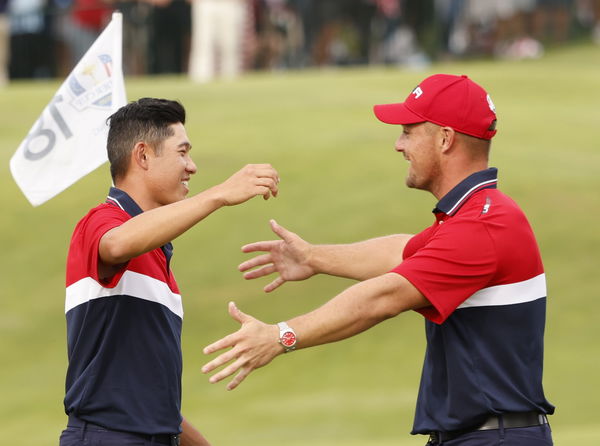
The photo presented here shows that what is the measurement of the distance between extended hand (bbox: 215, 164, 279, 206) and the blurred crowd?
21.1m

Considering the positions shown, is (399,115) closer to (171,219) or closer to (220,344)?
(171,219)

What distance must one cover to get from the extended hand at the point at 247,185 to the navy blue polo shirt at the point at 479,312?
72 centimetres

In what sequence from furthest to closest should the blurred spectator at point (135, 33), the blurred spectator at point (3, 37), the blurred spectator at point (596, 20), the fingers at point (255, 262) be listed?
the blurred spectator at point (596, 20) < the blurred spectator at point (135, 33) < the blurred spectator at point (3, 37) < the fingers at point (255, 262)

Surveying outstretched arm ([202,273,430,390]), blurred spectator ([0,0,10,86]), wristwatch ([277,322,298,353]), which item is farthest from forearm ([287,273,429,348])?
blurred spectator ([0,0,10,86])

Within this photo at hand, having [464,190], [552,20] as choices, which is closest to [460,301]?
[464,190]

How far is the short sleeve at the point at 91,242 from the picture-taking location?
5781 millimetres

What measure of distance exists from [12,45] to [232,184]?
984 inches

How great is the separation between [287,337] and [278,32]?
26.6m

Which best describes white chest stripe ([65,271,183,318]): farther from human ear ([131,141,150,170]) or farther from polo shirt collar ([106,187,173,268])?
human ear ([131,141,150,170])

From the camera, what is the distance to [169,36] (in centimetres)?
2972

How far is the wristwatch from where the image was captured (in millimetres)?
5598

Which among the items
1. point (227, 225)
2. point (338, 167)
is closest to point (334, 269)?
point (227, 225)

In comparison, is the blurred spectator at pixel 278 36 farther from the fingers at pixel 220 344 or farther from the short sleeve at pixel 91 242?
the fingers at pixel 220 344

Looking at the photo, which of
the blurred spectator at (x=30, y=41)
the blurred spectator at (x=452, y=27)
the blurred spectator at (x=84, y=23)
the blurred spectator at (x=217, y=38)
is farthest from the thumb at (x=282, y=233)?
the blurred spectator at (x=452, y=27)
